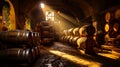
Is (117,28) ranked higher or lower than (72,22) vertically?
lower

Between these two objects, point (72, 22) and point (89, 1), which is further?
point (72, 22)

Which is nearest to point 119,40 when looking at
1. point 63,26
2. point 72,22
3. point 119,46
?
point 119,46

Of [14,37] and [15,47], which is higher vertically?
[14,37]

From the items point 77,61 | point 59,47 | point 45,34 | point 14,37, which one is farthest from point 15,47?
point 45,34

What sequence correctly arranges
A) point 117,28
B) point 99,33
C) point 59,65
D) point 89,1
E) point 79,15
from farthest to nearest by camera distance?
point 79,15 < point 89,1 < point 99,33 < point 117,28 < point 59,65

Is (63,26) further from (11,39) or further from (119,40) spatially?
(11,39)

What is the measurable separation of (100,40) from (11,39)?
7.39 meters

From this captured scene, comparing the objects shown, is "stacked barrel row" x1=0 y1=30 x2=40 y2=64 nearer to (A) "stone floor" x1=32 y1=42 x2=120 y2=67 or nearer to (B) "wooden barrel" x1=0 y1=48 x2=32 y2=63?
(B) "wooden barrel" x1=0 y1=48 x2=32 y2=63

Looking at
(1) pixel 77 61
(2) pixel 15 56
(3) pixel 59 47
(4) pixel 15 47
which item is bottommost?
(1) pixel 77 61

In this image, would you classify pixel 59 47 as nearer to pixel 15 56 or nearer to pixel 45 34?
pixel 45 34

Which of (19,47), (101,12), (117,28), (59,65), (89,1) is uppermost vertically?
(89,1)

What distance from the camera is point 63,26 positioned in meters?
25.2

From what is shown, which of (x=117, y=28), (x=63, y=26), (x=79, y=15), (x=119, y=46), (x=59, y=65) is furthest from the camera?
(x=63, y=26)

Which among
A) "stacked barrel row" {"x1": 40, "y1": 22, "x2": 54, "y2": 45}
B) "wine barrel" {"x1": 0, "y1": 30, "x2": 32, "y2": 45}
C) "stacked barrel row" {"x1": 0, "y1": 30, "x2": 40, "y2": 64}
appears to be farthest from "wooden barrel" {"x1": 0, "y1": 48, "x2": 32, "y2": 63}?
"stacked barrel row" {"x1": 40, "y1": 22, "x2": 54, "y2": 45}
